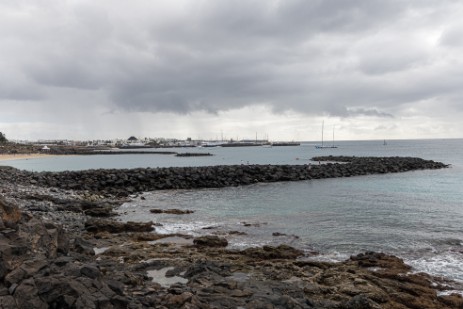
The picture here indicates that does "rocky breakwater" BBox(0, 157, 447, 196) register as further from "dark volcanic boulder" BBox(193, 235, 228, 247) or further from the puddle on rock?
the puddle on rock

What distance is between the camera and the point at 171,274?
12.3m

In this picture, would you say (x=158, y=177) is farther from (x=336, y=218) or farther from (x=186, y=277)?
(x=186, y=277)

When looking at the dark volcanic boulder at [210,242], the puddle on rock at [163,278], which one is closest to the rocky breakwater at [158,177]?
the dark volcanic boulder at [210,242]

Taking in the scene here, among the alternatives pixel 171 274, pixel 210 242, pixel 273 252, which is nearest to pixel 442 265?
pixel 273 252

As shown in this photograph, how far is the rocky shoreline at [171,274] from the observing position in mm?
8070

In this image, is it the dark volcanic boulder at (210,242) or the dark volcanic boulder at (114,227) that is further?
the dark volcanic boulder at (114,227)

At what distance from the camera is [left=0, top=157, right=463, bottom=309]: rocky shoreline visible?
26.5 feet

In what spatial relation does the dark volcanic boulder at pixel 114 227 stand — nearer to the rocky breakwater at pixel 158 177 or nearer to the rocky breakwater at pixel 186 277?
the rocky breakwater at pixel 186 277

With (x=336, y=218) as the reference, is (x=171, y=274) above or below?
above

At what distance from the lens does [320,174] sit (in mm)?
51625

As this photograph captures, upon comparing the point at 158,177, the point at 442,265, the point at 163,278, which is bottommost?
the point at 442,265

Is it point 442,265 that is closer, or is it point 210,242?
point 442,265

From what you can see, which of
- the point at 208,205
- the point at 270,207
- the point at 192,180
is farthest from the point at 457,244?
the point at 192,180

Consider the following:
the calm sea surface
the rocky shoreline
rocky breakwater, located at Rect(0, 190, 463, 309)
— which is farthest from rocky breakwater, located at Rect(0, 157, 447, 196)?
rocky breakwater, located at Rect(0, 190, 463, 309)
